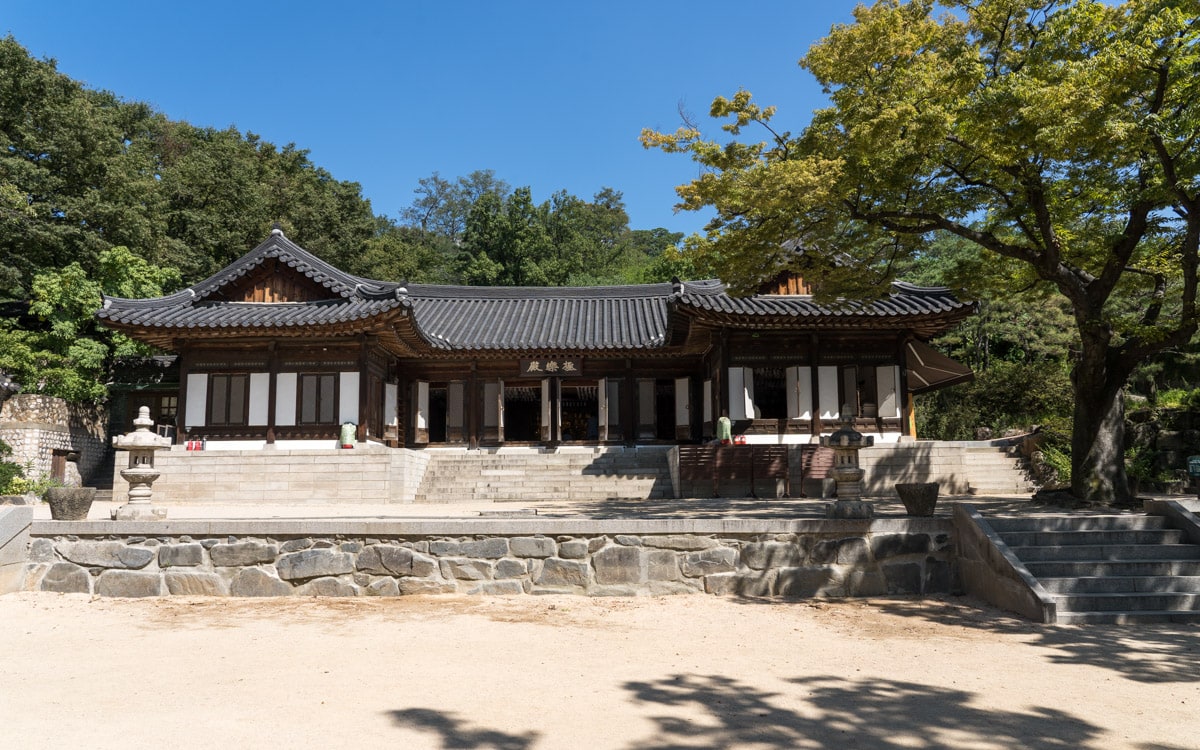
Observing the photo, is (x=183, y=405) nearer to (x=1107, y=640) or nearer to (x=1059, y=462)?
(x=1107, y=640)

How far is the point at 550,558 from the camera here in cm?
765

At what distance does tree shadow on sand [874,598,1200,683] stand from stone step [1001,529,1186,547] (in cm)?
97

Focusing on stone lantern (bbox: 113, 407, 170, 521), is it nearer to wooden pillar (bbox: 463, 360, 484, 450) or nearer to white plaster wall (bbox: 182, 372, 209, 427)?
white plaster wall (bbox: 182, 372, 209, 427)

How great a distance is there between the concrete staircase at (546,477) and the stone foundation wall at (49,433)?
33.9 ft

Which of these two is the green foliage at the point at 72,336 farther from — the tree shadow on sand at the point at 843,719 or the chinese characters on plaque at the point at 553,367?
the tree shadow on sand at the point at 843,719

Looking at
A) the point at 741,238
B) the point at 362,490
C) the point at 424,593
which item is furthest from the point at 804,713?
the point at 362,490

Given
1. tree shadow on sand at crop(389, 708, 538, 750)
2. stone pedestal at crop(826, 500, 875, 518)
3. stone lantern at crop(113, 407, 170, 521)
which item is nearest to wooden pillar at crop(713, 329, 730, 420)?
stone pedestal at crop(826, 500, 875, 518)

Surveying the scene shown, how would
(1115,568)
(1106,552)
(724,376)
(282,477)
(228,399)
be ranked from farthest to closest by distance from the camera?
(228,399), (724,376), (282,477), (1106,552), (1115,568)

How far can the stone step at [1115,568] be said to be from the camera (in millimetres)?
7055

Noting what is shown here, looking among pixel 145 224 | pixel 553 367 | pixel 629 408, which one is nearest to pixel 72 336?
pixel 145 224

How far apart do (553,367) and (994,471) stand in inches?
443

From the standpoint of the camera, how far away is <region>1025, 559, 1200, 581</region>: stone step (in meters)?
7.05

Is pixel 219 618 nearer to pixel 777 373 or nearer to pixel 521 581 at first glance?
Answer: pixel 521 581

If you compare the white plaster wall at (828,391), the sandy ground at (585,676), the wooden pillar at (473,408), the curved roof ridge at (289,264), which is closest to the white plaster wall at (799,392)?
the white plaster wall at (828,391)
